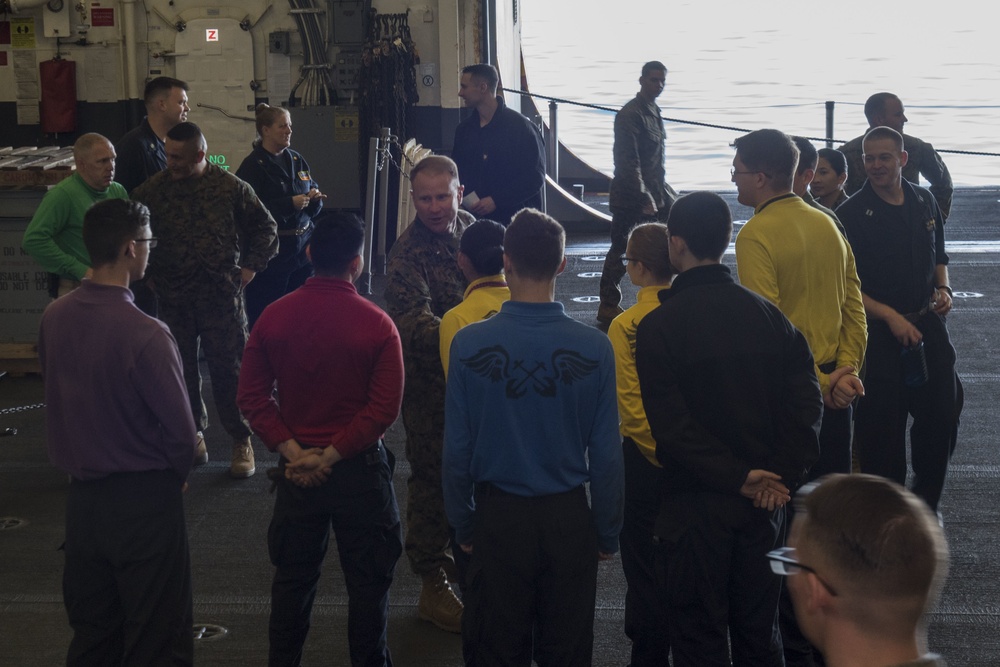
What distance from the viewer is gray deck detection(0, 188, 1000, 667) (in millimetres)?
3643

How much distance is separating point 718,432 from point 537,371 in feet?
1.62

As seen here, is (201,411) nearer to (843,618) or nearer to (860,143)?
(860,143)

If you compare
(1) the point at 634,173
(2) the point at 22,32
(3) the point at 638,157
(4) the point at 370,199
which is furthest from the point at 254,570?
(2) the point at 22,32

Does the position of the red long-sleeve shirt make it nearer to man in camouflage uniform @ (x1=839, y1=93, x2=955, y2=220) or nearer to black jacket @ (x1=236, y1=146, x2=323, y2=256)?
black jacket @ (x1=236, y1=146, x2=323, y2=256)

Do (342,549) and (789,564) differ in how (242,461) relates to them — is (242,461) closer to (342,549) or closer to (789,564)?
(342,549)

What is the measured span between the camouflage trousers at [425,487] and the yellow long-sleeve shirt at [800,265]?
1.09m

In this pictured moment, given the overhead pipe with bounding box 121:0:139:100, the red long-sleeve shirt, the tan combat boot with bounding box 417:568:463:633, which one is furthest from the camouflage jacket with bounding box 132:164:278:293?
the overhead pipe with bounding box 121:0:139:100

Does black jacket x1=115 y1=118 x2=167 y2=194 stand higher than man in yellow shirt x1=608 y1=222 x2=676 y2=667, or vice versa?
black jacket x1=115 y1=118 x2=167 y2=194

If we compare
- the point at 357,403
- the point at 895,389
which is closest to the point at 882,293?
the point at 895,389

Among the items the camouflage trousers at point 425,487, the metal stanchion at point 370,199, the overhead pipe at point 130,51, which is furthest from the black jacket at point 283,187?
the overhead pipe at point 130,51

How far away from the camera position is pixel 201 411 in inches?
219

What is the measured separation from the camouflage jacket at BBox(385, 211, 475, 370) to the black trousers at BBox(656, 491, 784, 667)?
1.00 metres

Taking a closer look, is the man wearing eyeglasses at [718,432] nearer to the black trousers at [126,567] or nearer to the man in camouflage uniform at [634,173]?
the black trousers at [126,567]

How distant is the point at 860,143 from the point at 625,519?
11.9 feet
